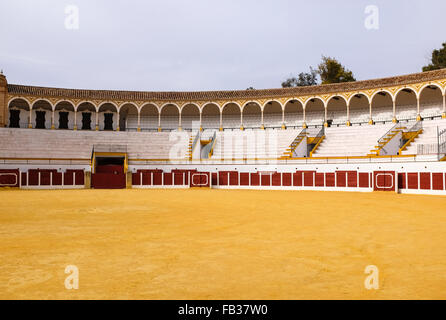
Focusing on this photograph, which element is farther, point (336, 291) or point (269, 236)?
point (269, 236)

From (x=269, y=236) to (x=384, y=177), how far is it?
15435 mm

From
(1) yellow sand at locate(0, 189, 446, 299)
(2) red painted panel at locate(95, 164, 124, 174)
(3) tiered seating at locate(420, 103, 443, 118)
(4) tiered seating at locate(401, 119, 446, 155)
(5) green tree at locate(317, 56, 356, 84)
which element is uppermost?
(5) green tree at locate(317, 56, 356, 84)

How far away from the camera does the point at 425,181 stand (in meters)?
17.6

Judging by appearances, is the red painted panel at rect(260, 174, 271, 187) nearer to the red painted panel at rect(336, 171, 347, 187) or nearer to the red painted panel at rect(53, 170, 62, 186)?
the red painted panel at rect(336, 171, 347, 187)

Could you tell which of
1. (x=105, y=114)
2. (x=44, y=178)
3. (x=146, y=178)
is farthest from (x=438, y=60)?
(x=44, y=178)

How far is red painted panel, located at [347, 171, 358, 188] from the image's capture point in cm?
2011

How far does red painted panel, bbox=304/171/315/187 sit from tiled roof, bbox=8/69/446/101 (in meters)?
7.96

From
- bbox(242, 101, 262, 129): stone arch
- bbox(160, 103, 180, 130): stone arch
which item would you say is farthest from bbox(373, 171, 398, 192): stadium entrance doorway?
bbox(160, 103, 180, 130): stone arch

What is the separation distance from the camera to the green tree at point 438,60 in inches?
1394

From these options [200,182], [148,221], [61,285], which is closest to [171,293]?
[61,285]

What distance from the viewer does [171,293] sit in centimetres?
295

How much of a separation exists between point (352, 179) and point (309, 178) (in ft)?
8.39

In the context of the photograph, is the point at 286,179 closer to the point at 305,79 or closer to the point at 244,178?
the point at 244,178
